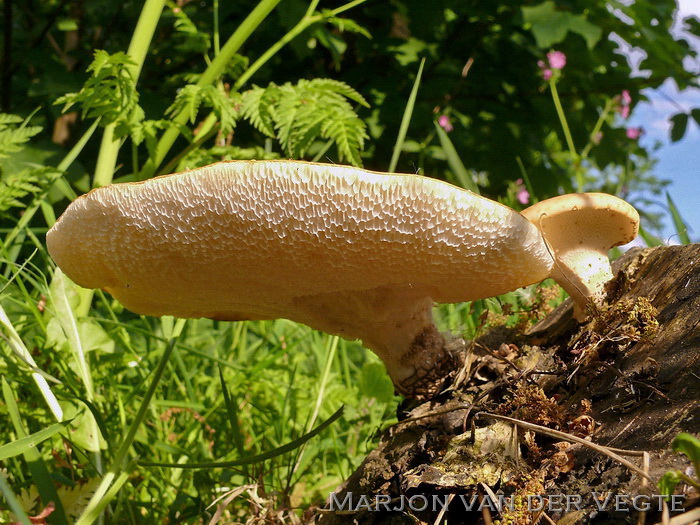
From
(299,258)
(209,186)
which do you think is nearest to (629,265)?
(299,258)

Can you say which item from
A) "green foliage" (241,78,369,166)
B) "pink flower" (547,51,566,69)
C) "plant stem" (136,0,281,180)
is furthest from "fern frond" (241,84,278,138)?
"pink flower" (547,51,566,69)

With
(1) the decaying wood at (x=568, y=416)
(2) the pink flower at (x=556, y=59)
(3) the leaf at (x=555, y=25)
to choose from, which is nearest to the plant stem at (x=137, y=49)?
(1) the decaying wood at (x=568, y=416)

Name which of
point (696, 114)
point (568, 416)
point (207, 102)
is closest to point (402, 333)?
point (568, 416)

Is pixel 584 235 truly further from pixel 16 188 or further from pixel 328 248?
pixel 16 188

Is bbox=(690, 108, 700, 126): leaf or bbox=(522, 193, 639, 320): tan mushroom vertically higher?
bbox=(690, 108, 700, 126): leaf

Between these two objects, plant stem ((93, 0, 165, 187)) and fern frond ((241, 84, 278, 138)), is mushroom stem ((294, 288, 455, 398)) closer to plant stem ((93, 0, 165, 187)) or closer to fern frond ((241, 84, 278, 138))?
fern frond ((241, 84, 278, 138))

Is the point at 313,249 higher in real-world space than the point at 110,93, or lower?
lower
